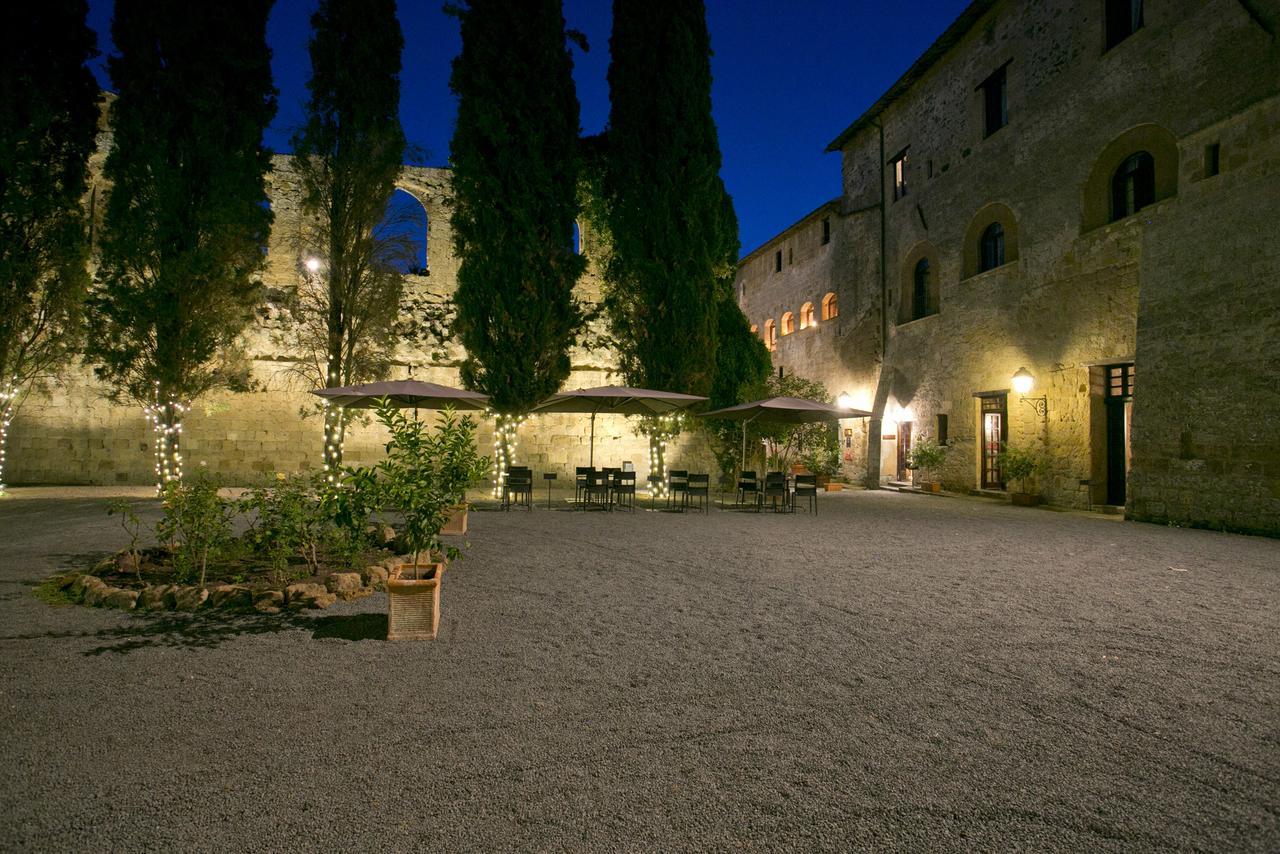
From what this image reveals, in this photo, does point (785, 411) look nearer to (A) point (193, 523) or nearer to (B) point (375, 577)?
(B) point (375, 577)

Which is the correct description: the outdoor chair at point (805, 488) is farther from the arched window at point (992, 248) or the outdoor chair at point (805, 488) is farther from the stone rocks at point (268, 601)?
the stone rocks at point (268, 601)

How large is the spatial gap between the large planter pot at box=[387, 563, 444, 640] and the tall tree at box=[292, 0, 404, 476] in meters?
11.1

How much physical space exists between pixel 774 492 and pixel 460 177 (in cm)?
995

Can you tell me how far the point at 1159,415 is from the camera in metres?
11.0

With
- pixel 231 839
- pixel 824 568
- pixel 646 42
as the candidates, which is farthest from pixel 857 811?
pixel 646 42

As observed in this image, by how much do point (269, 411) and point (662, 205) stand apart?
1054 centimetres

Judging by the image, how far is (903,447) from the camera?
19734 millimetres

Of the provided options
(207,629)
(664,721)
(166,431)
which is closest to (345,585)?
(207,629)

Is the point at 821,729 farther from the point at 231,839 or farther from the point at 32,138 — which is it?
the point at 32,138

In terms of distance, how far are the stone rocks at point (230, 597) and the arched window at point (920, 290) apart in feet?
61.4

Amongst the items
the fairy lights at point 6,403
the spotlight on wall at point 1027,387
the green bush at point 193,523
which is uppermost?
the spotlight on wall at point 1027,387

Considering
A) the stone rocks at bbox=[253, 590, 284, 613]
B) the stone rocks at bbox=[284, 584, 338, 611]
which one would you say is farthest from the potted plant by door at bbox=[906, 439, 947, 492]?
the stone rocks at bbox=[253, 590, 284, 613]

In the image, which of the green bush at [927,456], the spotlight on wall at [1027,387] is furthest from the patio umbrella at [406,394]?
the green bush at [927,456]

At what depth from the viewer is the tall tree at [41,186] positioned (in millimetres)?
13297
